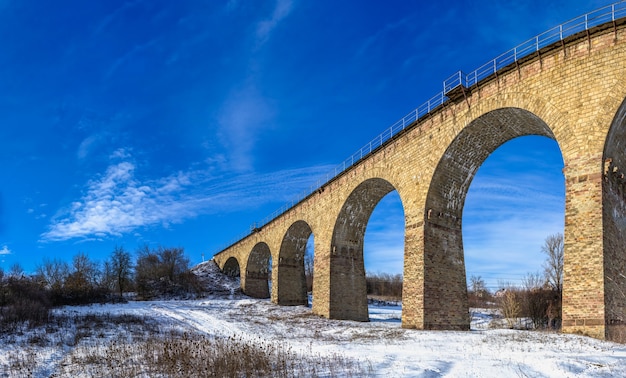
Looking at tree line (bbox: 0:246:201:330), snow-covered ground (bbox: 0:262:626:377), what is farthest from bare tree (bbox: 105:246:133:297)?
snow-covered ground (bbox: 0:262:626:377)

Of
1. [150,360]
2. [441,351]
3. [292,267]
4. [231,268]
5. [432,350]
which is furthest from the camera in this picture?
[231,268]

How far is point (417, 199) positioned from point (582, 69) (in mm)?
8294

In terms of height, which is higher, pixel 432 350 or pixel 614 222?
pixel 614 222

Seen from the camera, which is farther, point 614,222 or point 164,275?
point 164,275

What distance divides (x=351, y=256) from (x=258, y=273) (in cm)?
2157

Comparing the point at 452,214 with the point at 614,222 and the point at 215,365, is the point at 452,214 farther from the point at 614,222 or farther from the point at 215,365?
the point at 215,365

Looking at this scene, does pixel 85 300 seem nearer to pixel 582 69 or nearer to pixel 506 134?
pixel 506 134

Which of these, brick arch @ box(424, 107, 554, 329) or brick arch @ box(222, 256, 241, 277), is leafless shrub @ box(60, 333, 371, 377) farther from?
brick arch @ box(222, 256, 241, 277)

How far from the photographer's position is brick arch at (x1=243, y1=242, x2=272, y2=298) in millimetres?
45069

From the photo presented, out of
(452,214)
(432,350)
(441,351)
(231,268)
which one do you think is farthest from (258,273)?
(441,351)

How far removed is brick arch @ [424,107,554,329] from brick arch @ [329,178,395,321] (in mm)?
6247

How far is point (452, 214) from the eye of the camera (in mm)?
19766

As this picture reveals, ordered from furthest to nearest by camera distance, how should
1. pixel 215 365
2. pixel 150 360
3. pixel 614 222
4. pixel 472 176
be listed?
pixel 472 176 < pixel 614 222 < pixel 150 360 < pixel 215 365

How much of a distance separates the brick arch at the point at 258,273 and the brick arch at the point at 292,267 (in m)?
8.36
